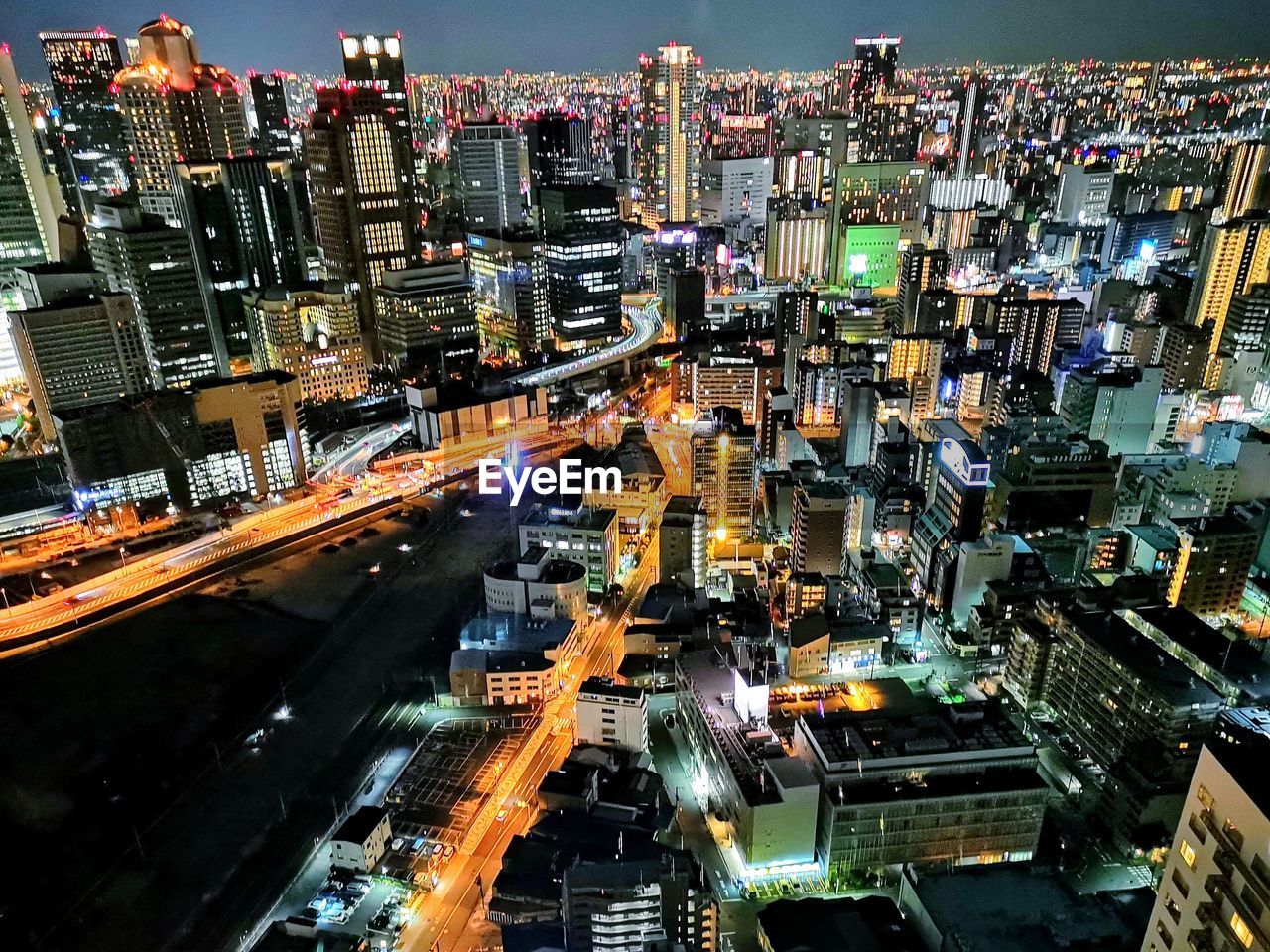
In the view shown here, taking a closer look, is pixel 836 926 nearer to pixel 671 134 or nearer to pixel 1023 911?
pixel 1023 911

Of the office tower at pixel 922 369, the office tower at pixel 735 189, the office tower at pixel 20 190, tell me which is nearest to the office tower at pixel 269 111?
the office tower at pixel 20 190

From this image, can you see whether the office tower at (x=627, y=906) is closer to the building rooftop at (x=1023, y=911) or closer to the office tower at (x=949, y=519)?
the building rooftop at (x=1023, y=911)

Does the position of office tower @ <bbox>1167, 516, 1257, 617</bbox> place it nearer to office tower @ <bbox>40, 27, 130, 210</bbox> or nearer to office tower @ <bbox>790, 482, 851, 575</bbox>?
office tower @ <bbox>790, 482, 851, 575</bbox>

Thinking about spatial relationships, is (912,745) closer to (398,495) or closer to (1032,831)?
(1032,831)

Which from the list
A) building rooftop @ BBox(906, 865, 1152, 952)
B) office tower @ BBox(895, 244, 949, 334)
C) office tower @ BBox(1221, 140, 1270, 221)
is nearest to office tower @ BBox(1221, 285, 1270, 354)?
office tower @ BBox(895, 244, 949, 334)

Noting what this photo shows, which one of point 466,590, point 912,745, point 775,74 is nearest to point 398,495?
point 466,590

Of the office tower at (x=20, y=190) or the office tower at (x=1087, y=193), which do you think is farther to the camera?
the office tower at (x=1087, y=193)

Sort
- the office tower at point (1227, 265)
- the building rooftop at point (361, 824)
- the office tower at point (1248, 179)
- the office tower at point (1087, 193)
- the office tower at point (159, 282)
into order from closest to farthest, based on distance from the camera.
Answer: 1. the building rooftop at point (361, 824)
2. the office tower at point (159, 282)
3. the office tower at point (1227, 265)
4. the office tower at point (1248, 179)
5. the office tower at point (1087, 193)
